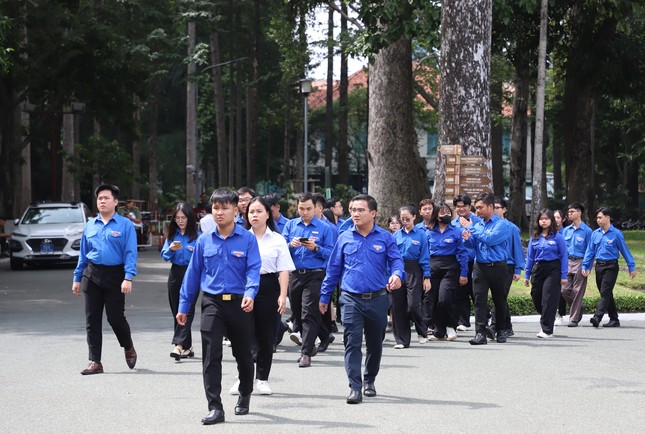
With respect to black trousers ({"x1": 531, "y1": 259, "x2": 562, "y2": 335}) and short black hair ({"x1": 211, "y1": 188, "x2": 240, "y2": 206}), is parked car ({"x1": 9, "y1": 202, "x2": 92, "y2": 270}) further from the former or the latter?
short black hair ({"x1": 211, "y1": 188, "x2": 240, "y2": 206})

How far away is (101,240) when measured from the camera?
36.8 ft

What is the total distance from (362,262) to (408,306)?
448 cm

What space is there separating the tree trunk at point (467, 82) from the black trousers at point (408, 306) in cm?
509

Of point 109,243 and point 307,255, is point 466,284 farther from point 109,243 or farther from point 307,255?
point 109,243

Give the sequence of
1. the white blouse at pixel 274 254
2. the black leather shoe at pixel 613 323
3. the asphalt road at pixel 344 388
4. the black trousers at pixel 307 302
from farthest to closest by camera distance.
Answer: the black leather shoe at pixel 613 323 < the black trousers at pixel 307 302 < the white blouse at pixel 274 254 < the asphalt road at pixel 344 388

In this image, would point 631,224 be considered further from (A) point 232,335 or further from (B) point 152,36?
(A) point 232,335

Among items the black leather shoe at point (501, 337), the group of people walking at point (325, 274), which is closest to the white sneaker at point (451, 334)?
the group of people walking at point (325, 274)

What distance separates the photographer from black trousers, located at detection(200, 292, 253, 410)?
28.3 feet

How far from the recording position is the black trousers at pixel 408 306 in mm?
13773

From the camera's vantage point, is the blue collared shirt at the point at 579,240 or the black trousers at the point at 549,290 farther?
the blue collared shirt at the point at 579,240

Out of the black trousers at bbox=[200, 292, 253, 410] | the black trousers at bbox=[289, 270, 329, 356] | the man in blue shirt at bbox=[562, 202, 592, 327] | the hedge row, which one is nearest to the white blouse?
the black trousers at bbox=[200, 292, 253, 410]

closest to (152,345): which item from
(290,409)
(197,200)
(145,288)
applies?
(290,409)

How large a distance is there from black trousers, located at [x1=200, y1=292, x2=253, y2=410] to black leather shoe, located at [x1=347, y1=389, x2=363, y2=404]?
96 cm

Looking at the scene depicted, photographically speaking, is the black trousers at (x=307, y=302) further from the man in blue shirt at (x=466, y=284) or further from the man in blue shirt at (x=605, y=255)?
the man in blue shirt at (x=605, y=255)
